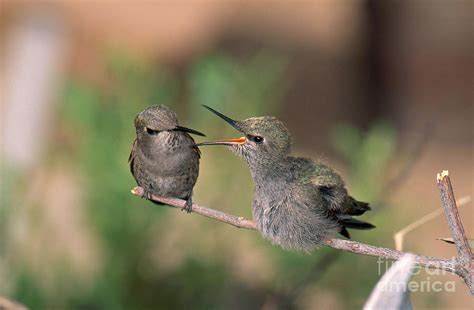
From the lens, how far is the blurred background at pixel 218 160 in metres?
2.94

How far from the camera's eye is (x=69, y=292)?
3193 millimetres

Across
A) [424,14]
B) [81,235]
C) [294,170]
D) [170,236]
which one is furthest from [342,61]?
[294,170]

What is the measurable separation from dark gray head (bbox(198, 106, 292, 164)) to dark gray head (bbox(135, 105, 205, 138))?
0.08 metres

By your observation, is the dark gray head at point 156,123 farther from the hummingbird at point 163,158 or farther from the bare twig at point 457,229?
the bare twig at point 457,229

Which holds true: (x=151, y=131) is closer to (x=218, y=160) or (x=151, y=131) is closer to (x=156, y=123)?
(x=156, y=123)

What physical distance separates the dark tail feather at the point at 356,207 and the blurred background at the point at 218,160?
123 millimetres

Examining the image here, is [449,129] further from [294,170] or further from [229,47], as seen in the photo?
[294,170]

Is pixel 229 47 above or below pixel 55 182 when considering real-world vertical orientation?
above

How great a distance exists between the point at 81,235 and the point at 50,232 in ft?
2.87

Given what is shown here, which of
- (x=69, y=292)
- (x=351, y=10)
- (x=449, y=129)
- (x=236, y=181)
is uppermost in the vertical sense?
(x=351, y=10)

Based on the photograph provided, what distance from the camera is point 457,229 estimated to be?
1.03 metres

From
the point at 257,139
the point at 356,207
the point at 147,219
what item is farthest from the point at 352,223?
the point at 147,219

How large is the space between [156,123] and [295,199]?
0.83ft

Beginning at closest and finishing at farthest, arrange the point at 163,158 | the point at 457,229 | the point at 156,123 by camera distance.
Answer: the point at 457,229
the point at 156,123
the point at 163,158
